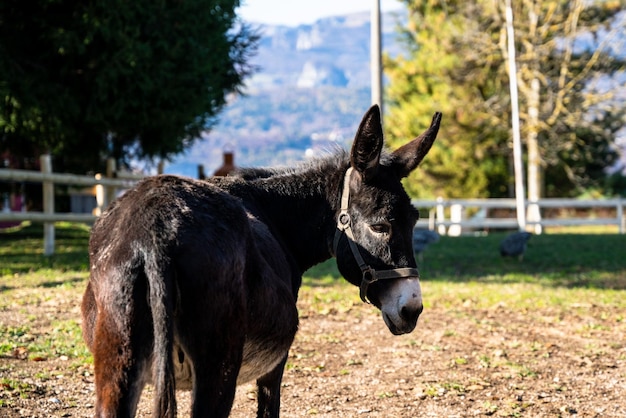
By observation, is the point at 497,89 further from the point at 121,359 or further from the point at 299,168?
the point at 121,359

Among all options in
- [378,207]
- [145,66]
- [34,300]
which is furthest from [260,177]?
[145,66]

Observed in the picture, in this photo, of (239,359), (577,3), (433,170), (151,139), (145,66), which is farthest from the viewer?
(433,170)

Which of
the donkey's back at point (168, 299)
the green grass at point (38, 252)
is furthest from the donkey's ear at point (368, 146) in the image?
the green grass at point (38, 252)

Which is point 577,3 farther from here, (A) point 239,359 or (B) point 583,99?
(A) point 239,359

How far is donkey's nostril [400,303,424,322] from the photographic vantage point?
3.59m

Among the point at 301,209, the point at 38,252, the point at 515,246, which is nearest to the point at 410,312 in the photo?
the point at 301,209

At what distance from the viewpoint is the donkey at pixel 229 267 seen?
2691 mm

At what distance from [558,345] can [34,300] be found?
247 inches

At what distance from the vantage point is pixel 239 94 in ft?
66.4

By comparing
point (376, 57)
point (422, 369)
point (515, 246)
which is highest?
point (376, 57)

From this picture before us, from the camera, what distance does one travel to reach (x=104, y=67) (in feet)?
45.8

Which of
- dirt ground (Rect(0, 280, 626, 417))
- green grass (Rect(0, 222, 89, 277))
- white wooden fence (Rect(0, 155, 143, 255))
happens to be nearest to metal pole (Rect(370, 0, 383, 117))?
white wooden fence (Rect(0, 155, 143, 255))

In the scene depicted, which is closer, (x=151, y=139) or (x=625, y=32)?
(x=151, y=139)

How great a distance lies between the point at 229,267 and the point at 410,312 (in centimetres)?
114
